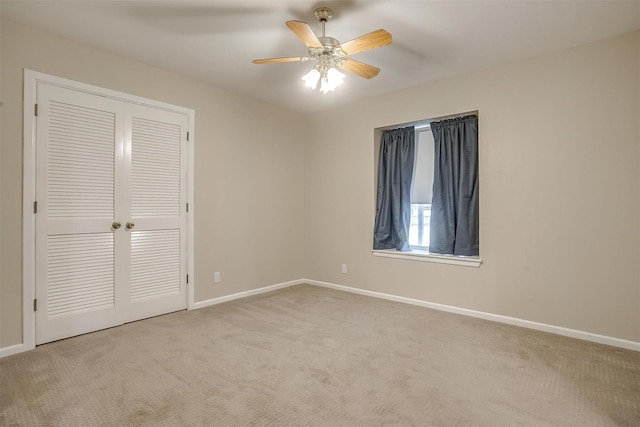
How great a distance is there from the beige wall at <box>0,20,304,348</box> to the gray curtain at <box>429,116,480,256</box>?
205cm

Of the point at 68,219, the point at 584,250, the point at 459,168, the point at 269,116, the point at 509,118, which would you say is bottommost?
the point at 584,250

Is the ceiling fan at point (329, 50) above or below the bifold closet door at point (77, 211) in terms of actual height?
above

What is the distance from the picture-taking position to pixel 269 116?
460cm

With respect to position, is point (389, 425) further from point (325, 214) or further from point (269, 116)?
point (269, 116)

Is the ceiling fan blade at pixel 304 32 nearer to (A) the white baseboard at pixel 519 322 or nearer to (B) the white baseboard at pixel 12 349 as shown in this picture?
(A) the white baseboard at pixel 519 322

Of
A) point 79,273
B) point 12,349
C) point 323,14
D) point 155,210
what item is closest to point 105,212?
point 155,210

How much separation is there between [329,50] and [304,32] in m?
0.33

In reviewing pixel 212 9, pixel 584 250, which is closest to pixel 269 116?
pixel 212 9

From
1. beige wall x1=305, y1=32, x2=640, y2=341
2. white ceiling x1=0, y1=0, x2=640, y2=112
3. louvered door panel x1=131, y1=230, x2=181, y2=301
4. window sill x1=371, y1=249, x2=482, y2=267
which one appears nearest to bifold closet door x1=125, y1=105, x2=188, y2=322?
louvered door panel x1=131, y1=230, x2=181, y2=301

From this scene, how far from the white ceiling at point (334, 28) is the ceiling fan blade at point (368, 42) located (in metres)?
0.31

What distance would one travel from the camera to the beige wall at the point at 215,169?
2604 mm

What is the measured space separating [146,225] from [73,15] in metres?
1.84

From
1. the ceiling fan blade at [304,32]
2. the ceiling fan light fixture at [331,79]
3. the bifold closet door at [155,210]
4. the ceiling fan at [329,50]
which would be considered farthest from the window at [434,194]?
the bifold closet door at [155,210]

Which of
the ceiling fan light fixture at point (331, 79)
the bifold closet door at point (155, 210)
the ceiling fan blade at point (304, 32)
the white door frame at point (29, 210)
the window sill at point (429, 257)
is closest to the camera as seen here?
the ceiling fan blade at point (304, 32)
